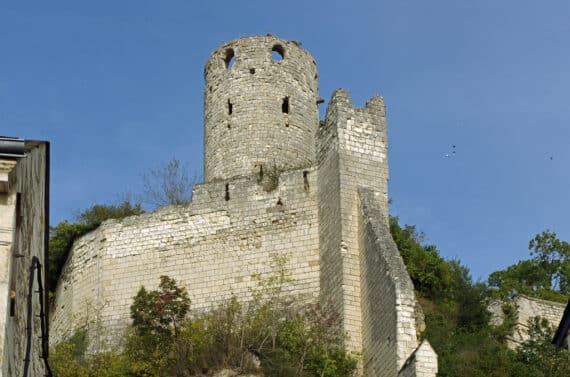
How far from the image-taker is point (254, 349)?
22.8m

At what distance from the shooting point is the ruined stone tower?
23.3 metres

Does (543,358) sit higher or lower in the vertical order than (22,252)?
lower

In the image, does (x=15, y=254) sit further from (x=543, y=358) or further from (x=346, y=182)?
(x=543, y=358)

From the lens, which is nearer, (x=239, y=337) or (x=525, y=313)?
(x=239, y=337)

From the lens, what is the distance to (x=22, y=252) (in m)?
12.9

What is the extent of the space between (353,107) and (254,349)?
234 inches

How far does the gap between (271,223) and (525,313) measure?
7453 mm

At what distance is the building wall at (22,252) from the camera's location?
11961mm

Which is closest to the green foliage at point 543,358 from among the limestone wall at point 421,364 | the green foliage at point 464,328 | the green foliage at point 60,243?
the green foliage at point 464,328

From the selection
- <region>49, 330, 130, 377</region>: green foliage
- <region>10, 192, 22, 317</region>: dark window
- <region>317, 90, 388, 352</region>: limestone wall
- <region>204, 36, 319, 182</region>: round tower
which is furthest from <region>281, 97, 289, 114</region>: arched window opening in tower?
<region>10, 192, 22, 317</region>: dark window

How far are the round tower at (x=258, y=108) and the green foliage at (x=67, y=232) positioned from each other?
2185mm

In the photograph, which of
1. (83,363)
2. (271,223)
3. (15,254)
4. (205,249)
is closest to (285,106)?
(271,223)

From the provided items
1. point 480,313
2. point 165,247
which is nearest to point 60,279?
point 165,247

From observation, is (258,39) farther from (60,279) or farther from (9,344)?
(9,344)
